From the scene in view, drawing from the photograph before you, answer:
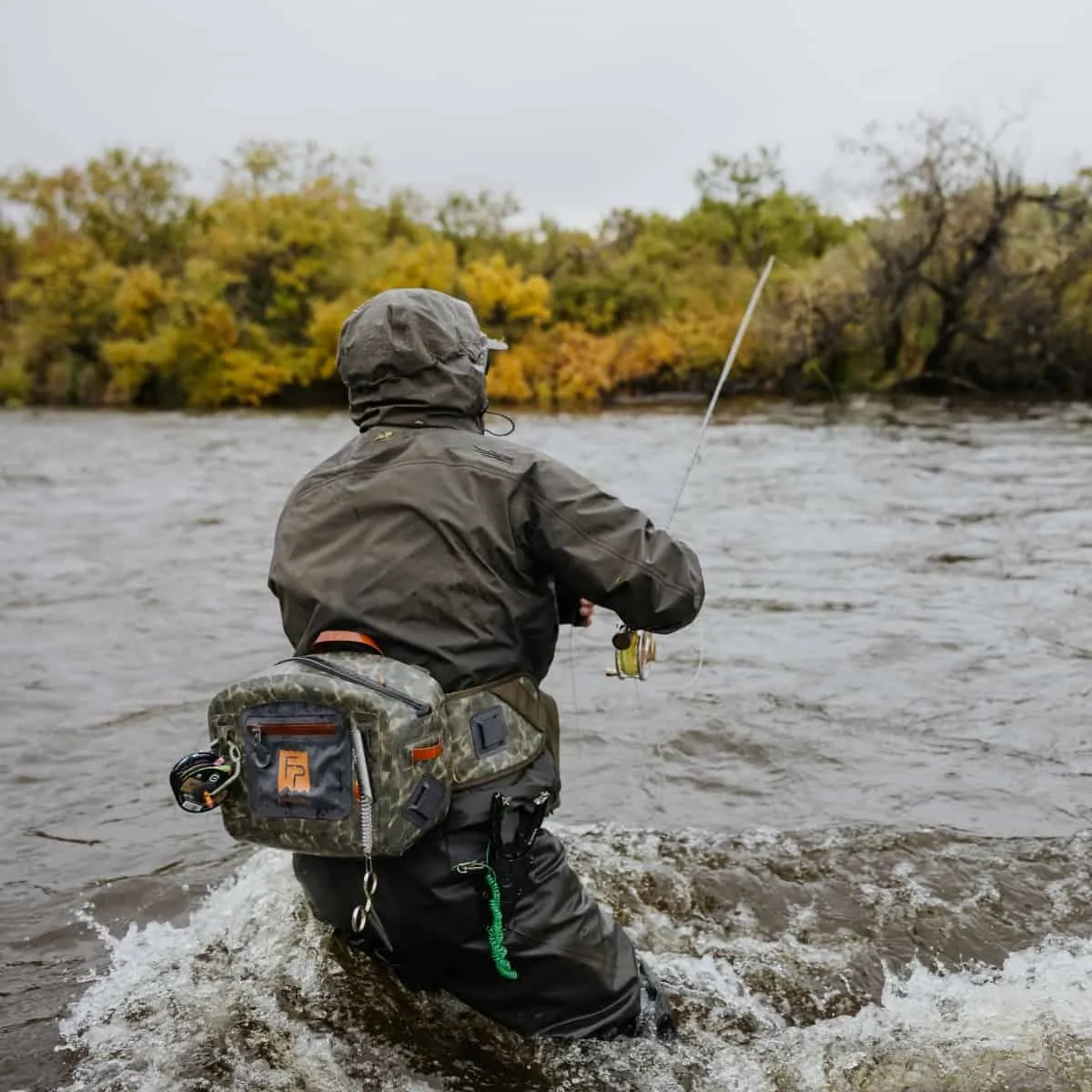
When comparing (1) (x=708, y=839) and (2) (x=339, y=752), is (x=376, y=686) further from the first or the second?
(1) (x=708, y=839)

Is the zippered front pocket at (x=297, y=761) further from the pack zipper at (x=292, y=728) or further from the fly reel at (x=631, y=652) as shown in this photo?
the fly reel at (x=631, y=652)

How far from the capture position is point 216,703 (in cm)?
297

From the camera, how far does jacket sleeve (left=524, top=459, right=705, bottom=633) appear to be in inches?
121

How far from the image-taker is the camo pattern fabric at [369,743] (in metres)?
2.86

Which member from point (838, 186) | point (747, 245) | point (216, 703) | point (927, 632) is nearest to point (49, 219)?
point (747, 245)

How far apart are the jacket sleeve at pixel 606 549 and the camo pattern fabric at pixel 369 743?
48 cm

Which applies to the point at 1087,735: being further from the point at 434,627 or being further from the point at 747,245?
the point at 747,245

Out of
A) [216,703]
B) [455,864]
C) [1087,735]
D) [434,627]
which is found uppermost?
[434,627]

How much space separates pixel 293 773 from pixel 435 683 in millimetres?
418

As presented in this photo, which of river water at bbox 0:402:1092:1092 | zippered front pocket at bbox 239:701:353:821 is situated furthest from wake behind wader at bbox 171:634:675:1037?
river water at bbox 0:402:1092:1092

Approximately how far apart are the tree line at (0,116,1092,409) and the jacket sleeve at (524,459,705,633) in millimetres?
24271

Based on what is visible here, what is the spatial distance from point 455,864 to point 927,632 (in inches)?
231

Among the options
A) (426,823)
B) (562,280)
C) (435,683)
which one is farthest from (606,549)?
(562,280)

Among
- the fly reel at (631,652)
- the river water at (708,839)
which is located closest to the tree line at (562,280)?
the river water at (708,839)
